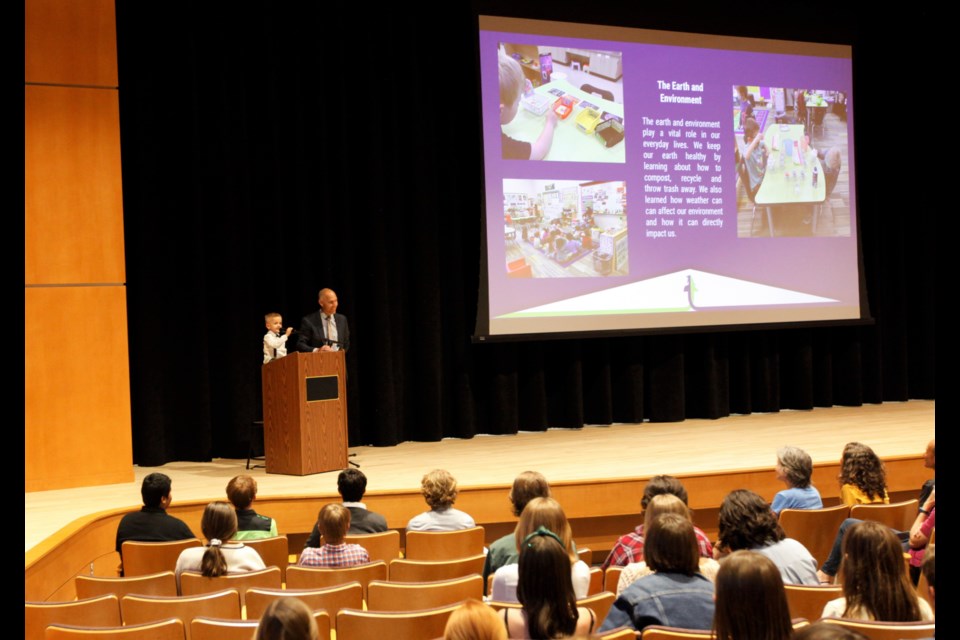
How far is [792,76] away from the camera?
9539mm

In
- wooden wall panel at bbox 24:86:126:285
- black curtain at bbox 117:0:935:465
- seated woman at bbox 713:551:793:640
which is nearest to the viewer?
seated woman at bbox 713:551:793:640

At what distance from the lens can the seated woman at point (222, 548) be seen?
366cm

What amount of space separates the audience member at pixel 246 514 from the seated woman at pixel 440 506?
0.71 m

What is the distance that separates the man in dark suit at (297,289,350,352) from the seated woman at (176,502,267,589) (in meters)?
3.32

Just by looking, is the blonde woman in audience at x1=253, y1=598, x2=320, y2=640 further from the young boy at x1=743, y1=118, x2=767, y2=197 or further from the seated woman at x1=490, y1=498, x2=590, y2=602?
the young boy at x1=743, y1=118, x2=767, y2=197

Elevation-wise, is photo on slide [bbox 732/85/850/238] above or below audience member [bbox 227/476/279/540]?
above

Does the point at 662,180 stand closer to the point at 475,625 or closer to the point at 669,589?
the point at 669,589

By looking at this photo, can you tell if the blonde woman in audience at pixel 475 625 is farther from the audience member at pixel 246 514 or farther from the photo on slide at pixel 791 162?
the photo on slide at pixel 791 162

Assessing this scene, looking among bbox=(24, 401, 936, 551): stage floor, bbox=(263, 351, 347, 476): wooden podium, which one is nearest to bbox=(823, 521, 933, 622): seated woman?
bbox=(24, 401, 936, 551): stage floor

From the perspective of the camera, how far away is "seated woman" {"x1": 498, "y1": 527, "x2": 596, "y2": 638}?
240 cm

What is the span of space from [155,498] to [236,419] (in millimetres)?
3514

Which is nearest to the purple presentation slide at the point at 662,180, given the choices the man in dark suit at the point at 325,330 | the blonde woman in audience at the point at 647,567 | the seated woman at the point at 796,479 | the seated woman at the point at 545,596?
the man in dark suit at the point at 325,330

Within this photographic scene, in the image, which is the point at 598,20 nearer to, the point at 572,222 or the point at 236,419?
the point at 572,222
